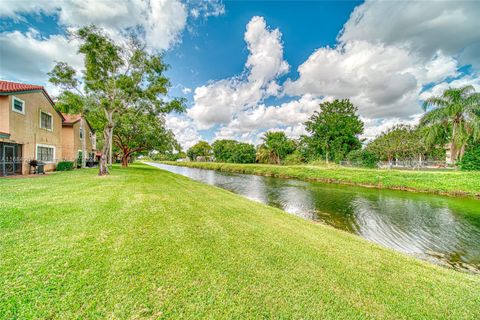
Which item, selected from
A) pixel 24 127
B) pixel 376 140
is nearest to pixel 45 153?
pixel 24 127

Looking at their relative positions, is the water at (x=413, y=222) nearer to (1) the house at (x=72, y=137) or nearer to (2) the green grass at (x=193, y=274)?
(2) the green grass at (x=193, y=274)

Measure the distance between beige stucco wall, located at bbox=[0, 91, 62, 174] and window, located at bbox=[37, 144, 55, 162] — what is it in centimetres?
32

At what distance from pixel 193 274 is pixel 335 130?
46024 mm

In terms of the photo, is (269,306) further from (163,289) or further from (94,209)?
(94,209)

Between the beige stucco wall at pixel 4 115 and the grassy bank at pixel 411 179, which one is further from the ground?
the beige stucco wall at pixel 4 115

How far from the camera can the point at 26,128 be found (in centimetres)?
1241

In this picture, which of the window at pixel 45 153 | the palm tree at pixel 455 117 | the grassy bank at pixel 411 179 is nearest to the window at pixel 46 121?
the window at pixel 45 153

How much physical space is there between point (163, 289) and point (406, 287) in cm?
415

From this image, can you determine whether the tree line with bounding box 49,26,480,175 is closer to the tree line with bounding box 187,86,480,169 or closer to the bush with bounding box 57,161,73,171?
the tree line with bounding box 187,86,480,169

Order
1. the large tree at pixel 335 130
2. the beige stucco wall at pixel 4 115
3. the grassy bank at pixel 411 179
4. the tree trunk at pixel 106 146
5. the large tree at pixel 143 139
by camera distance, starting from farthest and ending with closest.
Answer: the large tree at pixel 335 130, the large tree at pixel 143 139, the grassy bank at pixel 411 179, the tree trunk at pixel 106 146, the beige stucco wall at pixel 4 115

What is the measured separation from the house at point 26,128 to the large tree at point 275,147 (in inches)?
1923

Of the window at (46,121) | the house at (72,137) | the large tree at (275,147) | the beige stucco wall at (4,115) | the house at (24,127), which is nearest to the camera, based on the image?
the beige stucco wall at (4,115)

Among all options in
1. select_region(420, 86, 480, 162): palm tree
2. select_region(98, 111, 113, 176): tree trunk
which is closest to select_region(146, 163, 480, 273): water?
select_region(98, 111, 113, 176): tree trunk

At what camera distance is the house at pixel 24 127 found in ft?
35.9
